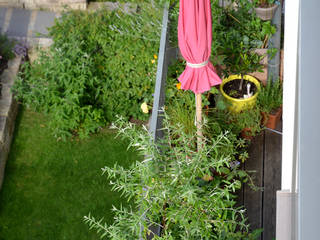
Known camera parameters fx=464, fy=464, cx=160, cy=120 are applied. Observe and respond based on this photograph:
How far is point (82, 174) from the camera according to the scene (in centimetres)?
507

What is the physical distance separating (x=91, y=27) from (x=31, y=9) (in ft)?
4.25

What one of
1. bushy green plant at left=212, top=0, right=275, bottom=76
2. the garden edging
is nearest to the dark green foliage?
the garden edging

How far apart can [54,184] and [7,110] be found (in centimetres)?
105

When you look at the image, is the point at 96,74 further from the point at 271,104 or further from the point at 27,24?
the point at 271,104

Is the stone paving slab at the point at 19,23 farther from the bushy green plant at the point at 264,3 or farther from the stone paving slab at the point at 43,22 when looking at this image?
the bushy green plant at the point at 264,3

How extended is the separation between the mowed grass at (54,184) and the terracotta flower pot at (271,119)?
1.52 meters

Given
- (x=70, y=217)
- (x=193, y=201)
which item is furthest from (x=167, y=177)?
(x=70, y=217)

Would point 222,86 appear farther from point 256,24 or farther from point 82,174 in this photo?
point 82,174

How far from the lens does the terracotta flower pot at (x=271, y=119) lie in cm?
433

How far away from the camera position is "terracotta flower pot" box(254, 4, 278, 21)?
4.66m

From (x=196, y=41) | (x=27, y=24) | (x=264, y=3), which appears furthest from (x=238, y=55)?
(x=27, y=24)

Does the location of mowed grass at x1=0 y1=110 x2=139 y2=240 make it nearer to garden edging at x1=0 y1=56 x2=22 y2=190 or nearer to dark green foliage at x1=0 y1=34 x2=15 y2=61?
garden edging at x1=0 y1=56 x2=22 y2=190

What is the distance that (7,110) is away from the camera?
5320 millimetres

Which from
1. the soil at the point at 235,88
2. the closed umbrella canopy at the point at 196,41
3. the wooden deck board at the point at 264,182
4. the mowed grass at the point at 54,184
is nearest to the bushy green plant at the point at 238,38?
the soil at the point at 235,88
